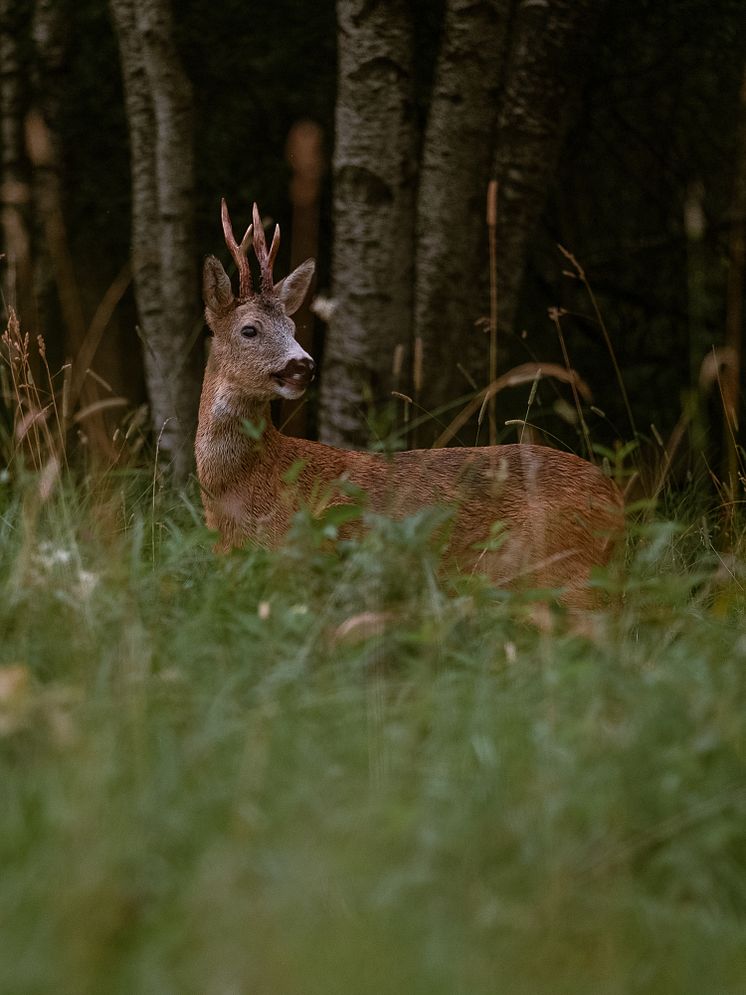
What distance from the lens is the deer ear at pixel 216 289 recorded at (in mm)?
5297

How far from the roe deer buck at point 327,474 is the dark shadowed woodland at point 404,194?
32 centimetres

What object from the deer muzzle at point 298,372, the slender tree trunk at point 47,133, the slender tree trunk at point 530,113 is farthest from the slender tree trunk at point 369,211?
the slender tree trunk at point 47,133

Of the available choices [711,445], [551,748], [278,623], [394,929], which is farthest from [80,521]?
[711,445]

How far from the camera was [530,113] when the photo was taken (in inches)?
245

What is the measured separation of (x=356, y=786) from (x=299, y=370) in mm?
2496

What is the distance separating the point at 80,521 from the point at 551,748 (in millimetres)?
2035

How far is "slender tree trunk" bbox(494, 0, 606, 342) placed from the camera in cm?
607

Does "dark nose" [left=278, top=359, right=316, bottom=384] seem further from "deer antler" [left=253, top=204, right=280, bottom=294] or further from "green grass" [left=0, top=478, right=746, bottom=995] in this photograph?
"green grass" [left=0, top=478, right=746, bottom=995]

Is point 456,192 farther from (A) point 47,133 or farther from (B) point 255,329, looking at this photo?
(A) point 47,133

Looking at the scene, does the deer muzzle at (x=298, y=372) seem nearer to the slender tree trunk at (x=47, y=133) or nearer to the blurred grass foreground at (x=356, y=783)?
the blurred grass foreground at (x=356, y=783)

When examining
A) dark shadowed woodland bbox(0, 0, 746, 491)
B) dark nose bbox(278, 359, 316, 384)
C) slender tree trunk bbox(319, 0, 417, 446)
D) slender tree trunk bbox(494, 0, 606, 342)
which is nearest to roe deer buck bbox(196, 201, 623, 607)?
dark nose bbox(278, 359, 316, 384)

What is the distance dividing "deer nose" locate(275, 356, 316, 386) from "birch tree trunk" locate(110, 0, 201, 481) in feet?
4.74

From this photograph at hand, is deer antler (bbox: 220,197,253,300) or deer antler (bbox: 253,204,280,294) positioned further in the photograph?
deer antler (bbox: 253,204,280,294)

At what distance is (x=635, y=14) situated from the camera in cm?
796
